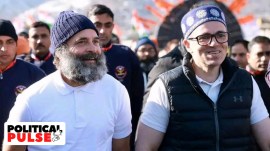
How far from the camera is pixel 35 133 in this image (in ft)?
9.89

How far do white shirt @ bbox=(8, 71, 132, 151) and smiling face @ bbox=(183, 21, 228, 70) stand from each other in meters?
0.57

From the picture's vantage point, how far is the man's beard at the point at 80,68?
3.12 m

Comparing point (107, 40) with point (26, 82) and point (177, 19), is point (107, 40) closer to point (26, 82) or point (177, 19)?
point (26, 82)

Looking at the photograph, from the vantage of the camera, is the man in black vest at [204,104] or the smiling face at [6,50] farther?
the smiling face at [6,50]

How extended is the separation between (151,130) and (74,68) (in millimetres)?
605

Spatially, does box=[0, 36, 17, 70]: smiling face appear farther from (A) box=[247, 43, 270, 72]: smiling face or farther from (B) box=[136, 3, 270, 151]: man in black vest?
(A) box=[247, 43, 270, 72]: smiling face

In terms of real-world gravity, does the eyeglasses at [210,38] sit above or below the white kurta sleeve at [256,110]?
above

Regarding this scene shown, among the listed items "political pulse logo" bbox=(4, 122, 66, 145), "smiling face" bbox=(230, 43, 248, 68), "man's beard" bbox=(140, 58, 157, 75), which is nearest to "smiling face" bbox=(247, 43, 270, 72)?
"smiling face" bbox=(230, 43, 248, 68)

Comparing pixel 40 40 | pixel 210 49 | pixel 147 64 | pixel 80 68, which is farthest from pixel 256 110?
pixel 147 64

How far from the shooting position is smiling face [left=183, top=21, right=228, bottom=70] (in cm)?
313

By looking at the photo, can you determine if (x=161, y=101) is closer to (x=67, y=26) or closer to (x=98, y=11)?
(x=67, y=26)

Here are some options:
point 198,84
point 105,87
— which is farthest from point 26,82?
point 198,84

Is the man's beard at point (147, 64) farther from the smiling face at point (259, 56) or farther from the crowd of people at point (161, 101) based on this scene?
the crowd of people at point (161, 101)

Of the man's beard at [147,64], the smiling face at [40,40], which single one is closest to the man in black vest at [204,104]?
the smiling face at [40,40]
